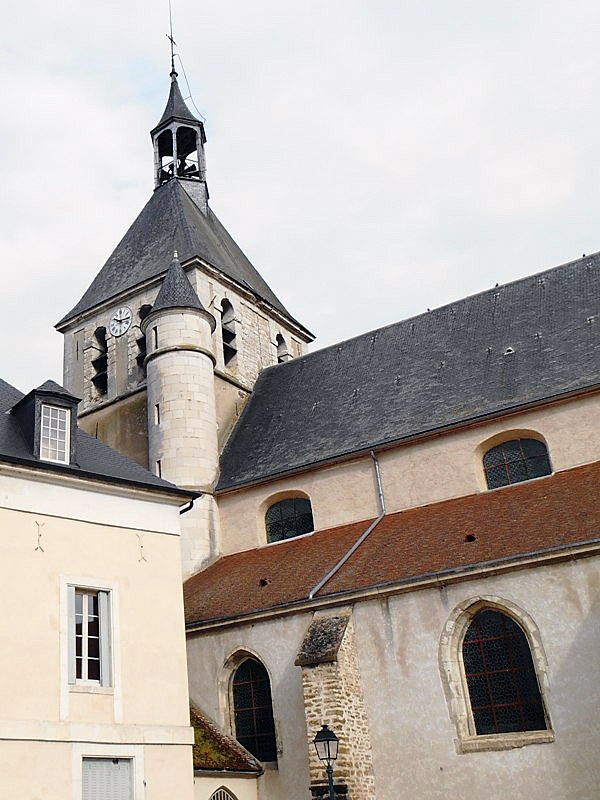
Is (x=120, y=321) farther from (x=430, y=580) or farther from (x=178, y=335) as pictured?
(x=430, y=580)

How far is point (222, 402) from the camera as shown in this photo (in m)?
21.5

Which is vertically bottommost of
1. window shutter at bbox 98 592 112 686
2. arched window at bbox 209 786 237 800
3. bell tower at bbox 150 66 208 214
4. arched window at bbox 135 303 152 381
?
arched window at bbox 209 786 237 800

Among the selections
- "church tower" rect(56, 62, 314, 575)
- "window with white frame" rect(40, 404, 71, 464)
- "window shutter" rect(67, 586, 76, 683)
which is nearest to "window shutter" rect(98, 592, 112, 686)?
"window shutter" rect(67, 586, 76, 683)

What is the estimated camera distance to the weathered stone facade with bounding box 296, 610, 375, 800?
39.6 feet

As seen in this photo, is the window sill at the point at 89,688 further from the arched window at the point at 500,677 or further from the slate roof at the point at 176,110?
the slate roof at the point at 176,110

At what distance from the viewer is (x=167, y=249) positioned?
2442 centimetres

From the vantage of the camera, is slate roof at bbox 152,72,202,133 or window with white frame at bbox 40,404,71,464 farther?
slate roof at bbox 152,72,202,133

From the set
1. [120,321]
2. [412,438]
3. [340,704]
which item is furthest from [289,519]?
[120,321]

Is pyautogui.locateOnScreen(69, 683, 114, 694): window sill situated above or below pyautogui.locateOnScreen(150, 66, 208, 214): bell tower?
below

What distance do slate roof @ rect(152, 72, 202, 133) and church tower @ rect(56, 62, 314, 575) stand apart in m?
0.05

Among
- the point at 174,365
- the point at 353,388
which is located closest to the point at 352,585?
the point at 353,388

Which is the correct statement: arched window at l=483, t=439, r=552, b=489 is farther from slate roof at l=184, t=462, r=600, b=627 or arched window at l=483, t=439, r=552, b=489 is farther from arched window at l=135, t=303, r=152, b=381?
arched window at l=135, t=303, r=152, b=381

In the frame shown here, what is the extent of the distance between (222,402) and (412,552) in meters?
8.80

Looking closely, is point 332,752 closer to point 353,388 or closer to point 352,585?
point 352,585
